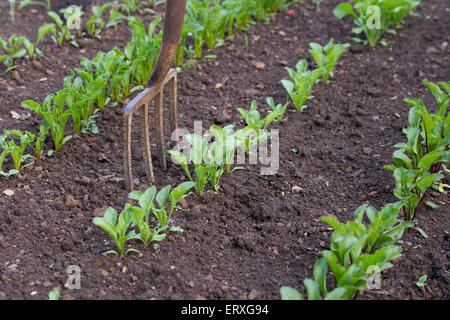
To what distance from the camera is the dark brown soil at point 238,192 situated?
97.5 inches

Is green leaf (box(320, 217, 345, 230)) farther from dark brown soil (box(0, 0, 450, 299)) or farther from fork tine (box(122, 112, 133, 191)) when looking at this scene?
fork tine (box(122, 112, 133, 191))

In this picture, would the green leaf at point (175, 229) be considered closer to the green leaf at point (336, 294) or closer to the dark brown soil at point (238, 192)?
the dark brown soil at point (238, 192)

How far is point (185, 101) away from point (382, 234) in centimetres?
179

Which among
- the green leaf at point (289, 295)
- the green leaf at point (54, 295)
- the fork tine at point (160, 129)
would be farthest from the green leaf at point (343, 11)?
the green leaf at point (54, 295)

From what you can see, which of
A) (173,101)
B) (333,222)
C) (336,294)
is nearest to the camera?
(336,294)

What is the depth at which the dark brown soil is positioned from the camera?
2.48 meters

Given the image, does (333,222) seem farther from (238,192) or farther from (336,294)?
(238,192)

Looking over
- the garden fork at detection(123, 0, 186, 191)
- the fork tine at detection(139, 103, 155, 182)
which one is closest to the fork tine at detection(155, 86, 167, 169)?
the garden fork at detection(123, 0, 186, 191)

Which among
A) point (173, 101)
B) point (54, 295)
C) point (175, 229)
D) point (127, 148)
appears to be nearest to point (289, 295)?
point (175, 229)

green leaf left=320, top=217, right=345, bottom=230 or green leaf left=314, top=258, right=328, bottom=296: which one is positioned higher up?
green leaf left=320, top=217, right=345, bottom=230

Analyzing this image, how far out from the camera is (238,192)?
2.98m
